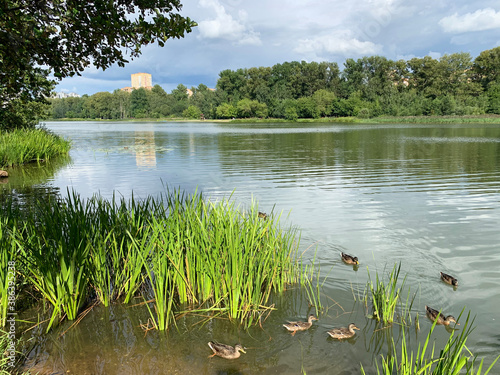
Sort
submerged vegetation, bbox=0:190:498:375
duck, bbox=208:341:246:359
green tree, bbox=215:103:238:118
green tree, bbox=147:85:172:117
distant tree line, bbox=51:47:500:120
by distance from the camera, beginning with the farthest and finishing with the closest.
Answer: green tree, bbox=147:85:172:117
green tree, bbox=215:103:238:118
distant tree line, bbox=51:47:500:120
submerged vegetation, bbox=0:190:498:375
duck, bbox=208:341:246:359

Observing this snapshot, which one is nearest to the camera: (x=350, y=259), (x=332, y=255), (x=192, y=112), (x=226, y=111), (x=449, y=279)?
(x=449, y=279)

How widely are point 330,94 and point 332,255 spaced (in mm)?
113971

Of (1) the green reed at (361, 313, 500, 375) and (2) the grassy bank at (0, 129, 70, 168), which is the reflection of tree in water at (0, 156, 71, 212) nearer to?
(2) the grassy bank at (0, 129, 70, 168)

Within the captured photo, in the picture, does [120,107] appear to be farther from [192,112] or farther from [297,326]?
[297,326]

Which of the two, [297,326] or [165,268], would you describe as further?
[297,326]

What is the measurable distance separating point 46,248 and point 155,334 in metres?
1.57

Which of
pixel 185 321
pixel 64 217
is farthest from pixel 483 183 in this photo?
pixel 64 217

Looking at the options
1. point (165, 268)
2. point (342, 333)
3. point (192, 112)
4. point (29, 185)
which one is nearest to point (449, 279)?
point (342, 333)

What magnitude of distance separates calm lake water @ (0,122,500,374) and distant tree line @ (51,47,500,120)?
79525mm

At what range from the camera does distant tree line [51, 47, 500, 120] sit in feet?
311

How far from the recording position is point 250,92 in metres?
139

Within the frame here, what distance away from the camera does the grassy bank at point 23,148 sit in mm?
18125

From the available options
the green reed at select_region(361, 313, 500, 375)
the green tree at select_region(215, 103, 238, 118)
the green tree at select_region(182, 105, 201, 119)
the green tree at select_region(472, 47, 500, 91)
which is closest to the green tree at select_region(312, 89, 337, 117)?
the green tree at select_region(215, 103, 238, 118)

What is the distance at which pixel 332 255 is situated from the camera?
7.16 metres
